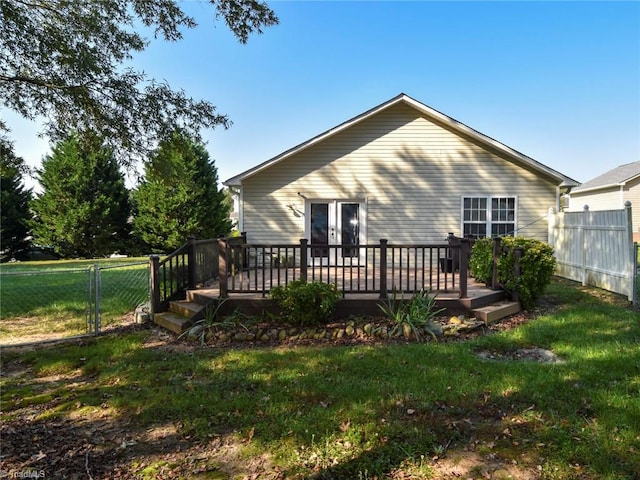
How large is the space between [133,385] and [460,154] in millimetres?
10217

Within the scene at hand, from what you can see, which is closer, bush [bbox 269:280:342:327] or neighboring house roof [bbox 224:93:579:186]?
bush [bbox 269:280:342:327]

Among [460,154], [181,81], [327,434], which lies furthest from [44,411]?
[460,154]

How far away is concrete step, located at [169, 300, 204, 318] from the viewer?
624cm

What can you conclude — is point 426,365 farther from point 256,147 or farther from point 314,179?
point 256,147

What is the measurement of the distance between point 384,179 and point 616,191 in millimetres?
19807

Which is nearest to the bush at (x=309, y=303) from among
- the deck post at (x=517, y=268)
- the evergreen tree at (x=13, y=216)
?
the deck post at (x=517, y=268)

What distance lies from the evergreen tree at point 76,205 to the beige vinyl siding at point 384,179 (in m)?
12.3

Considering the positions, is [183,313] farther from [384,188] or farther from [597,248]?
[597,248]

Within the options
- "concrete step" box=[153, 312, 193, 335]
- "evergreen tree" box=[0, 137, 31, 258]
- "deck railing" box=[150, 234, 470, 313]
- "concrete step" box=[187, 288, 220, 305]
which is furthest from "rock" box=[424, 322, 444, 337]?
"evergreen tree" box=[0, 137, 31, 258]

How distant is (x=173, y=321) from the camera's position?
6.13 m

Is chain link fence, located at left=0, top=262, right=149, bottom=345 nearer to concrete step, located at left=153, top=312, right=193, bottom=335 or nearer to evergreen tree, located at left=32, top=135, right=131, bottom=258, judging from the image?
concrete step, located at left=153, top=312, right=193, bottom=335

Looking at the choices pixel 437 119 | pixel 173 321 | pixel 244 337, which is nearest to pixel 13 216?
pixel 173 321

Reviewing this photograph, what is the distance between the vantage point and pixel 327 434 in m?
3.05

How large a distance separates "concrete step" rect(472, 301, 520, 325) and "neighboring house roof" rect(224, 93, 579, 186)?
5.78 meters
